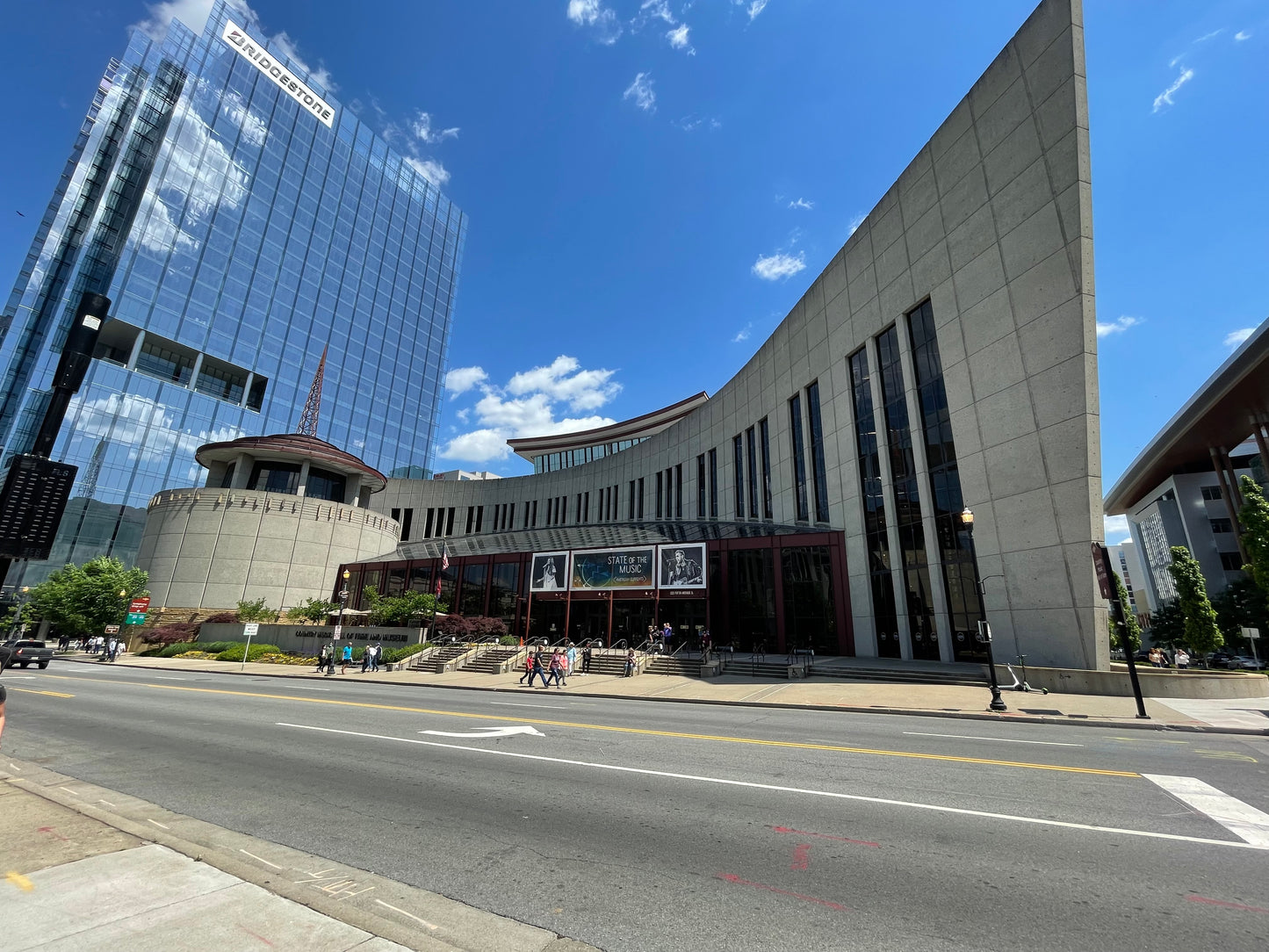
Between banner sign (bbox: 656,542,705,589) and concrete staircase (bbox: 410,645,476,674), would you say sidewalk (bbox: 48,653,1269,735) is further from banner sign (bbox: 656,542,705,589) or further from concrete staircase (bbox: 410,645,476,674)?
Result: banner sign (bbox: 656,542,705,589)

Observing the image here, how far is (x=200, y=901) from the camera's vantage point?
13.4 feet

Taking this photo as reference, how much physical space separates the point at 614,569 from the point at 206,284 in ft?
243

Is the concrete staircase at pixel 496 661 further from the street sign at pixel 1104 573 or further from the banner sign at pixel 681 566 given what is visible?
the street sign at pixel 1104 573

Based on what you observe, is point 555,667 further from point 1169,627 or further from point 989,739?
point 1169,627

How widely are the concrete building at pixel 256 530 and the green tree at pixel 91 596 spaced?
2297mm

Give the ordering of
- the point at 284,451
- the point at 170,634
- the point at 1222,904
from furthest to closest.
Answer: the point at 284,451 < the point at 170,634 < the point at 1222,904

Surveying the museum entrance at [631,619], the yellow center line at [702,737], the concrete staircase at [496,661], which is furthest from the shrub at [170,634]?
the museum entrance at [631,619]

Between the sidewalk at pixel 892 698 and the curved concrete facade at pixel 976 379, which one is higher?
the curved concrete facade at pixel 976 379

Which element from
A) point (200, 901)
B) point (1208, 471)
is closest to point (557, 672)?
point (200, 901)

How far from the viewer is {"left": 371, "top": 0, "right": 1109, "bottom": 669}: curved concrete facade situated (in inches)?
810

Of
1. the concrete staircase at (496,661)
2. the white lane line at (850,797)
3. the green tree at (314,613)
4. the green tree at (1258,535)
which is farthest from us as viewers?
the green tree at (314,613)

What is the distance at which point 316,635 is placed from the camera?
4028 cm

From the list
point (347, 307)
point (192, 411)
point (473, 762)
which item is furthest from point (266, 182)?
point (473, 762)

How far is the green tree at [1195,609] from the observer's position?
36.4 m
